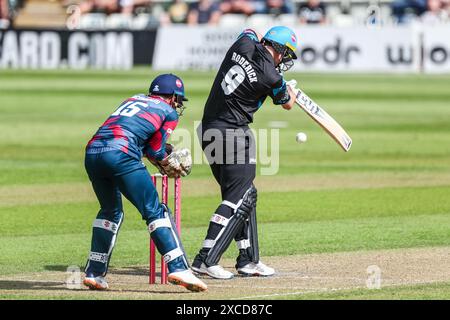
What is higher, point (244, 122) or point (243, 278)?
point (244, 122)

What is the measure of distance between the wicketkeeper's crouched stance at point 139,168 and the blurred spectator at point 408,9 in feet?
129

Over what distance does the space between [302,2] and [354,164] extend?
32.3 meters

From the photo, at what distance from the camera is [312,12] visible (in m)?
49.9

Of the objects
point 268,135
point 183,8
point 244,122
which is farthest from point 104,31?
point 244,122

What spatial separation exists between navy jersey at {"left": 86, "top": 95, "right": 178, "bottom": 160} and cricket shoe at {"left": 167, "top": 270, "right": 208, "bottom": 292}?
103cm

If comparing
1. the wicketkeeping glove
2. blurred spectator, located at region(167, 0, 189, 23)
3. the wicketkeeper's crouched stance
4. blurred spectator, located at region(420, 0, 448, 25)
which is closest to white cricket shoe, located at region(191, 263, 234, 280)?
the wicketkeeper's crouched stance

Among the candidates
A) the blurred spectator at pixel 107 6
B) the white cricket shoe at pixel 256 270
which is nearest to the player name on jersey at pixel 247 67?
the white cricket shoe at pixel 256 270

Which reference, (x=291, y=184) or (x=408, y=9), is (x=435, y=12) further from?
(x=291, y=184)

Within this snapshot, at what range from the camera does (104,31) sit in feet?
146

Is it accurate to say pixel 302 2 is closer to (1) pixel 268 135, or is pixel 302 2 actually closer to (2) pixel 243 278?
(1) pixel 268 135

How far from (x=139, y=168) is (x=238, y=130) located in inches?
60.8

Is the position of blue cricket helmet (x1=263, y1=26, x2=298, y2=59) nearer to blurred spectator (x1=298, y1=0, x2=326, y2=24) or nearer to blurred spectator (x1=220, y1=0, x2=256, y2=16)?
blurred spectator (x1=298, y1=0, x2=326, y2=24)

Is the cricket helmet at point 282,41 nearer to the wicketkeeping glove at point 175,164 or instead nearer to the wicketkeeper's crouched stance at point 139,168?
the wicketkeeper's crouched stance at point 139,168

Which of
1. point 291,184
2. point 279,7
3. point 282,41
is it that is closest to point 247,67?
point 282,41
